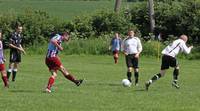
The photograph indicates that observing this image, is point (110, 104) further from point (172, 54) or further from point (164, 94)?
point (172, 54)

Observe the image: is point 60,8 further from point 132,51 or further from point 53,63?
point 53,63

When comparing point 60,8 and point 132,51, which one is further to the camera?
point 60,8

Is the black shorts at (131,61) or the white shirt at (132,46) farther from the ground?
the white shirt at (132,46)

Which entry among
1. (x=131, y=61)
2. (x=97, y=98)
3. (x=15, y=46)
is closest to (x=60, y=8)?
(x=15, y=46)

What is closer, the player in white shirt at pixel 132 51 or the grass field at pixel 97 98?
the grass field at pixel 97 98

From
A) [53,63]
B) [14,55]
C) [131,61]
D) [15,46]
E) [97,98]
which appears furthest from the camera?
[14,55]

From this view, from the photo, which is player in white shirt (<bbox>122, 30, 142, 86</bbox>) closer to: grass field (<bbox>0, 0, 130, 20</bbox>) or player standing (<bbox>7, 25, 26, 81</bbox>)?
player standing (<bbox>7, 25, 26, 81</bbox>)

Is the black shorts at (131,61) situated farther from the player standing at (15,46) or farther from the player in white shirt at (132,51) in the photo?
the player standing at (15,46)

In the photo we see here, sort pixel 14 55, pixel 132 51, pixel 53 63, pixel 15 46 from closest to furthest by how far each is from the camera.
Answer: pixel 53 63
pixel 132 51
pixel 15 46
pixel 14 55

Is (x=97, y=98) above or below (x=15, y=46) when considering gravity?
below

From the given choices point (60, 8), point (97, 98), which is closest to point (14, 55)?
point (97, 98)

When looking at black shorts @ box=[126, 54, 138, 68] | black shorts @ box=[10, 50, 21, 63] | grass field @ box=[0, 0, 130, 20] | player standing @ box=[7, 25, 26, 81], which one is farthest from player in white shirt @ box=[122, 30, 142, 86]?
grass field @ box=[0, 0, 130, 20]

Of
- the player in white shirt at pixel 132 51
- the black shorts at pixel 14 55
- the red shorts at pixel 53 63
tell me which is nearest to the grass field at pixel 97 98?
the player in white shirt at pixel 132 51

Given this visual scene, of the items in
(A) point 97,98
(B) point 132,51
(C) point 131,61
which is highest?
(B) point 132,51
